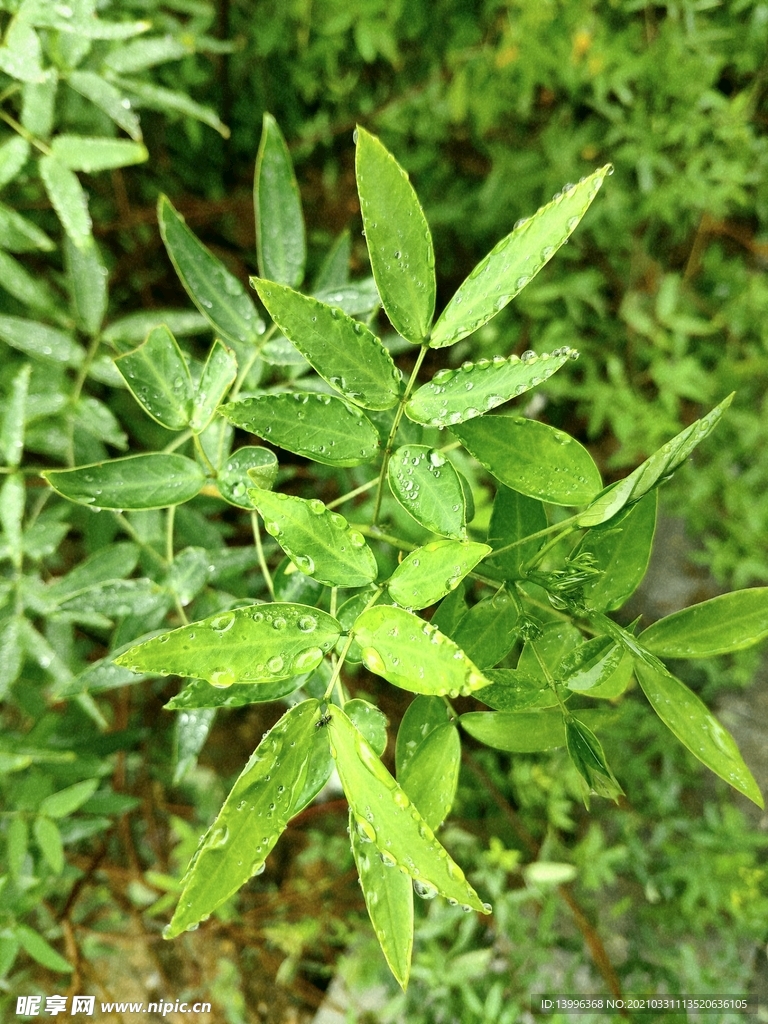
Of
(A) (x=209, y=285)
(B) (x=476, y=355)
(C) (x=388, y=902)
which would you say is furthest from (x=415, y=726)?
(B) (x=476, y=355)

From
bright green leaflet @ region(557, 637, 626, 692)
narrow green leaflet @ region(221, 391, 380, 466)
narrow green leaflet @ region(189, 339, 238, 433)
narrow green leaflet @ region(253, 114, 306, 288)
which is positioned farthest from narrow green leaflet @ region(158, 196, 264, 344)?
bright green leaflet @ region(557, 637, 626, 692)

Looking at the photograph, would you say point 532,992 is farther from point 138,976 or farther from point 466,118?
point 466,118

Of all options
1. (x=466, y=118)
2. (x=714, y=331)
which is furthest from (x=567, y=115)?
(x=714, y=331)

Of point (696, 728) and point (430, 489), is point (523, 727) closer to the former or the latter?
point (696, 728)

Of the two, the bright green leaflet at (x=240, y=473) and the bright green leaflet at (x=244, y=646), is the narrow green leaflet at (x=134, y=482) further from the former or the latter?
the bright green leaflet at (x=244, y=646)

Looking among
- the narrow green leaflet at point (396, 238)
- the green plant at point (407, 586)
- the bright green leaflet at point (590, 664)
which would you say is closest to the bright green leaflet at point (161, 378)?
the green plant at point (407, 586)

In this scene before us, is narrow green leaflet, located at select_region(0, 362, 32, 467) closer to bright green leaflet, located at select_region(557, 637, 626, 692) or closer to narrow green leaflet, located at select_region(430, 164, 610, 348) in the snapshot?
narrow green leaflet, located at select_region(430, 164, 610, 348)
